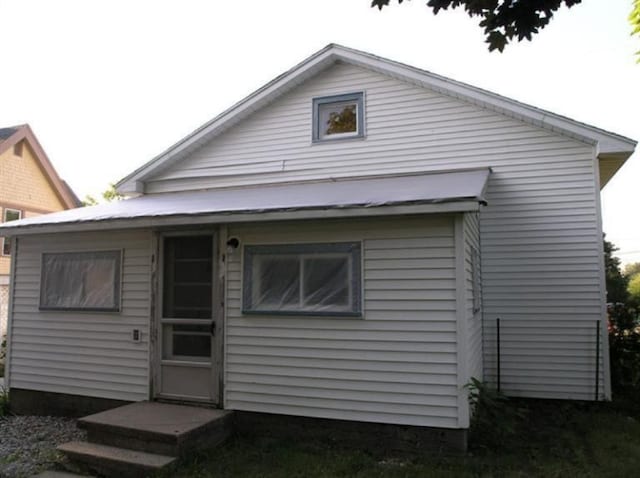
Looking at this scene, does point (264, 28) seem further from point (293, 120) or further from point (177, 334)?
point (177, 334)

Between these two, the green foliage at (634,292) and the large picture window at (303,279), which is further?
the green foliage at (634,292)

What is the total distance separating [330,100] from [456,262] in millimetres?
4567

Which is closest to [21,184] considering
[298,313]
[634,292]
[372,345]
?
[298,313]

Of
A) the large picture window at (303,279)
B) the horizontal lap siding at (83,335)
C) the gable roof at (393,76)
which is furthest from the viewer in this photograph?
the gable roof at (393,76)

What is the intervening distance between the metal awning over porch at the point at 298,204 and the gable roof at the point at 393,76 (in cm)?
113

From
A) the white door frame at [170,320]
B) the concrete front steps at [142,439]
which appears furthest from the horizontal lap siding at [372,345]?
the concrete front steps at [142,439]

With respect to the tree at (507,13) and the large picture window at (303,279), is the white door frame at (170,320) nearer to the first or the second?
the large picture window at (303,279)

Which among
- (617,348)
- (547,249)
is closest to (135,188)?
(547,249)

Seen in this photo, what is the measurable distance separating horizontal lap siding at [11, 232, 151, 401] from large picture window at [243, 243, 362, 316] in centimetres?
160

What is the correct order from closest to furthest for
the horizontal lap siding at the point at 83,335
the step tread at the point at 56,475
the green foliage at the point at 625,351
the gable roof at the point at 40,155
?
the step tread at the point at 56,475
the horizontal lap siding at the point at 83,335
the green foliage at the point at 625,351
the gable roof at the point at 40,155

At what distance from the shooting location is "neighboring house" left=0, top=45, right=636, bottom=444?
17.6 ft

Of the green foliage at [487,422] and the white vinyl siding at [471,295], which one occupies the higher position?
the white vinyl siding at [471,295]

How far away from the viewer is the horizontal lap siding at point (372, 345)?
5.20 metres

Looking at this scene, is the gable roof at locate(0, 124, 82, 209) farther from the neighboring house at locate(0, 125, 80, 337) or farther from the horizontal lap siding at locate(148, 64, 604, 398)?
the horizontal lap siding at locate(148, 64, 604, 398)
